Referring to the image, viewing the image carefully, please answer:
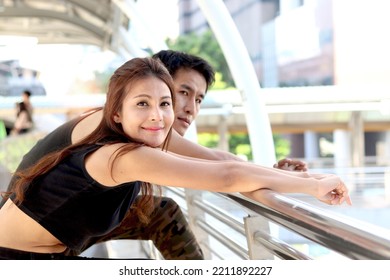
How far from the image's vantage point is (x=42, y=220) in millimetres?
792

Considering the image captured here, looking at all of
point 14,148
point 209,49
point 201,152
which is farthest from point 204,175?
point 209,49

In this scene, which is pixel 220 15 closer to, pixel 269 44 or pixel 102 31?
Result: pixel 102 31

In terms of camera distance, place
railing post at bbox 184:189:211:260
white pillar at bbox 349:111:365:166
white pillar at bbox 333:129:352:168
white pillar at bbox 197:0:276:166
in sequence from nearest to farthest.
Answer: railing post at bbox 184:189:211:260 < white pillar at bbox 197:0:276:166 < white pillar at bbox 349:111:365:166 < white pillar at bbox 333:129:352:168

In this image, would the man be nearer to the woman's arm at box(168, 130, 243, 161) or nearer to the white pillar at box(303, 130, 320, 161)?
the woman's arm at box(168, 130, 243, 161)

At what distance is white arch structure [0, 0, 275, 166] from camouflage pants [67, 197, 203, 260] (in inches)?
52.0

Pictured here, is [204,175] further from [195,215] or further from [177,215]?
[195,215]

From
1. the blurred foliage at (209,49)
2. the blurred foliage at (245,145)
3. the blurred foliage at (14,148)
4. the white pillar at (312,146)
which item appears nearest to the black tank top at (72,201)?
the blurred foliage at (14,148)

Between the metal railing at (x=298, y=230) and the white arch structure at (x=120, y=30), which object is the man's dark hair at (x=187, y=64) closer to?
the metal railing at (x=298, y=230)

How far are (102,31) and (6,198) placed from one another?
4.67 metres

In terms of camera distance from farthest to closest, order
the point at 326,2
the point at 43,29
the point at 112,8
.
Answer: the point at 326,2, the point at 43,29, the point at 112,8

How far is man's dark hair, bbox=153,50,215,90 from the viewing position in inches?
45.4

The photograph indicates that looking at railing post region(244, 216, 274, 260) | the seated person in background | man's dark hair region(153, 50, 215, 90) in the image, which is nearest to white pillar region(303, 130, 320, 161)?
the seated person in background
